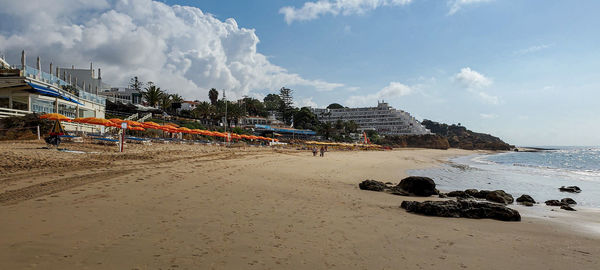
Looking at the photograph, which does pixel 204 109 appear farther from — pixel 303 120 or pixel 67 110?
pixel 303 120

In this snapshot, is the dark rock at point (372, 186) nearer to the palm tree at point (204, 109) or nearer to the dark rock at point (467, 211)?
the dark rock at point (467, 211)

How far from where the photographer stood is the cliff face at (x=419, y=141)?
364ft

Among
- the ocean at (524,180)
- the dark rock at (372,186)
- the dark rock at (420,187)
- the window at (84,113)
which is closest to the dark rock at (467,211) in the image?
the dark rock at (420,187)

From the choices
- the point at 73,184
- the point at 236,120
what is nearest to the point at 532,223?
the point at 73,184

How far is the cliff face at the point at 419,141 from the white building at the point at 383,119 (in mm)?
16933

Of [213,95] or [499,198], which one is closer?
[499,198]

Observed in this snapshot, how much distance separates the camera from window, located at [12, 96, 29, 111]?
2911cm

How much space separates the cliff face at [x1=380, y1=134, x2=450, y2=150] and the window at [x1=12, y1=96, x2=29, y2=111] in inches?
3968

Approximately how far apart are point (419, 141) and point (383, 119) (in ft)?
101

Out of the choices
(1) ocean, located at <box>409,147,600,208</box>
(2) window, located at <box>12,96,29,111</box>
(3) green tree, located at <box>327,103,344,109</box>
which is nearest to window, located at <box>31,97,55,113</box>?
(2) window, located at <box>12,96,29,111</box>

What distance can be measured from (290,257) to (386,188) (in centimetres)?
745

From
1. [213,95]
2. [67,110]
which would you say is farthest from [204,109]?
[67,110]

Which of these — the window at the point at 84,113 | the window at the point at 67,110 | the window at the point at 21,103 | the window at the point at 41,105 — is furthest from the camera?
the window at the point at 84,113

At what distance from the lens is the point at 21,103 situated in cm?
2934
